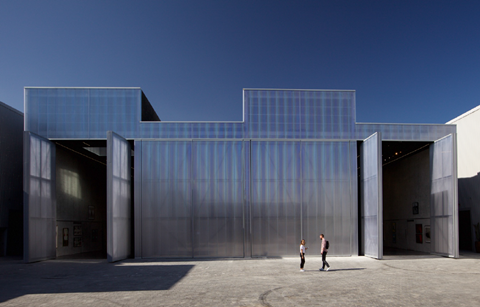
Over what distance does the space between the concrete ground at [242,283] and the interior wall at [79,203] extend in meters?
7.45

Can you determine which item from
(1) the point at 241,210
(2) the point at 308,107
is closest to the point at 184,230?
(1) the point at 241,210

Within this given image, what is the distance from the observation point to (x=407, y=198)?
31953mm

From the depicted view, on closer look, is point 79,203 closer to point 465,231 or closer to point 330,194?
point 330,194

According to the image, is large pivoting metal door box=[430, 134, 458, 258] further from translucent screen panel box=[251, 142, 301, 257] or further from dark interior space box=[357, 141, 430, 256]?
translucent screen panel box=[251, 142, 301, 257]

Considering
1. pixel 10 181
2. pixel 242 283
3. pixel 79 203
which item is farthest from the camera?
pixel 79 203

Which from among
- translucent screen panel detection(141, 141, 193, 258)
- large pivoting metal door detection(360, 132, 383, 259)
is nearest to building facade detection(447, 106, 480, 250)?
large pivoting metal door detection(360, 132, 383, 259)

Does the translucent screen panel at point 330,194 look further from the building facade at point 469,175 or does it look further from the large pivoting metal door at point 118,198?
the large pivoting metal door at point 118,198

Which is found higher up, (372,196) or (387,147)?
(387,147)

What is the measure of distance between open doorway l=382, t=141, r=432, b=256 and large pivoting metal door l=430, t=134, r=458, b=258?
4.31 ft

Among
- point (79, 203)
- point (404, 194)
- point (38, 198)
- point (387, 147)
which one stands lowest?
point (79, 203)

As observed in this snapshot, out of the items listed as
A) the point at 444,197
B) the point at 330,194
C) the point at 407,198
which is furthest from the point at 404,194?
the point at 330,194

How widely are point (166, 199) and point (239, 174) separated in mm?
5093

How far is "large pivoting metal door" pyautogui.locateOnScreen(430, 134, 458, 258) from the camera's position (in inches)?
950

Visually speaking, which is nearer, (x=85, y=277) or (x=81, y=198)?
(x=85, y=277)
